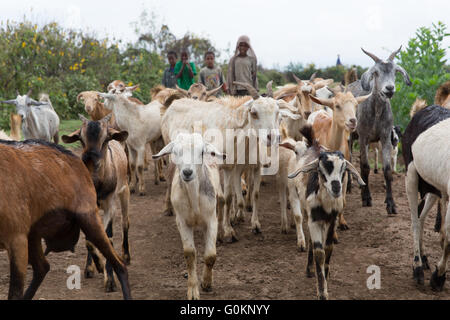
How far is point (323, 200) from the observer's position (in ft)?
16.2

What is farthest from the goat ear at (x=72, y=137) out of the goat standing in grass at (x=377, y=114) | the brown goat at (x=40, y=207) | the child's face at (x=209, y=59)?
the child's face at (x=209, y=59)

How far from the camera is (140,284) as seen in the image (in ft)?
17.9

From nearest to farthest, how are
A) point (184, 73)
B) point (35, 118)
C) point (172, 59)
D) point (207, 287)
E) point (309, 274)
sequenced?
1. point (207, 287)
2. point (309, 274)
3. point (35, 118)
4. point (184, 73)
5. point (172, 59)

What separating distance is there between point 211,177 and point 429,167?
2289mm

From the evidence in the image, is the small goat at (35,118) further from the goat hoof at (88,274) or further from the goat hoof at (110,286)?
the goat hoof at (110,286)

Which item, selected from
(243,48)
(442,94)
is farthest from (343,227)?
(243,48)

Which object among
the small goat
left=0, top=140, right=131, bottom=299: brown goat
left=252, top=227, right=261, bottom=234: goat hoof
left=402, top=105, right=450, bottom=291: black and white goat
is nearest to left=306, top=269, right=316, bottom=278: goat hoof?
left=402, top=105, right=450, bottom=291: black and white goat

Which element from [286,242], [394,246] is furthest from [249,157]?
[394,246]

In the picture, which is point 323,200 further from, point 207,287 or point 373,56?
point 373,56

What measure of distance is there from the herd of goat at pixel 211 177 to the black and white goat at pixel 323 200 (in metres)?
0.01

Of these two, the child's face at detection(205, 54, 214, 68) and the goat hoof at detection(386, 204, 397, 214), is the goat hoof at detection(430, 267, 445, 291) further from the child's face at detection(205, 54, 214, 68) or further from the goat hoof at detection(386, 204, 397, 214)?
the child's face at detection(205, 54, 214, 68)

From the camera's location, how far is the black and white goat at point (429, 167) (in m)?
4.89
